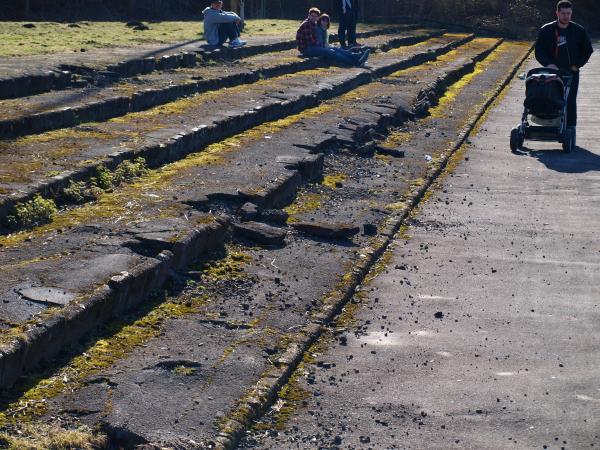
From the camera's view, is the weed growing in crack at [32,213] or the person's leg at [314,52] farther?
the person's leg at [314,52]

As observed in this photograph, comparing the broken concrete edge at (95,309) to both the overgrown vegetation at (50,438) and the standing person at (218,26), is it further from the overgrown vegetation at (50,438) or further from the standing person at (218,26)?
the standing person at (218,26)

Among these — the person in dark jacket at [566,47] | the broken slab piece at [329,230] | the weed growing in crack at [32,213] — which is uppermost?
the person in dark jacket at [566,47]

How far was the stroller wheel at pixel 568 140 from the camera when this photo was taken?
569 inches

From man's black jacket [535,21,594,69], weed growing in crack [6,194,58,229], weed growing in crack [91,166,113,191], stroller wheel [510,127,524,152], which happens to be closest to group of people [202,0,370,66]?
man's black jacket [535,21,594,69]

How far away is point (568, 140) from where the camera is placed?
14500mm

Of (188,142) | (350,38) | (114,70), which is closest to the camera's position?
(188,142)

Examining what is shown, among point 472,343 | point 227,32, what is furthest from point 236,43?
point 472,343

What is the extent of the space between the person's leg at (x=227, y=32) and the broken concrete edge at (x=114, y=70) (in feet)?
1.35

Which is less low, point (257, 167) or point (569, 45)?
point (569, 45)

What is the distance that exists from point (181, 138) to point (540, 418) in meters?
7.06

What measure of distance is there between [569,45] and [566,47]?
0.04m

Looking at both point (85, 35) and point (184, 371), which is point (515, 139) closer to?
point (184, 371)

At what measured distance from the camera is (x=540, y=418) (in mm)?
5734

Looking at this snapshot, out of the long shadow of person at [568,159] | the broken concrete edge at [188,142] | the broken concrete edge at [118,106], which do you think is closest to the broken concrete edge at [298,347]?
the broken concrete edge at [188,142]
